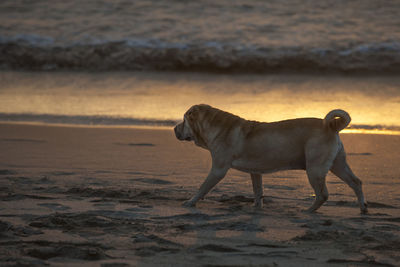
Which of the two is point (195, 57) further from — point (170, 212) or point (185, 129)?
point (170, 212)

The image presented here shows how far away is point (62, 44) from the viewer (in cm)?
1930

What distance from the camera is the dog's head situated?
596 centimetres

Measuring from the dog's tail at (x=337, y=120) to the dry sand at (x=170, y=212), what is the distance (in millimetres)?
805

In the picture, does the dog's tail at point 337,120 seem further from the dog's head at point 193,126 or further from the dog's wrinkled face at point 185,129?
the dog's wrinkled face at point 185,129

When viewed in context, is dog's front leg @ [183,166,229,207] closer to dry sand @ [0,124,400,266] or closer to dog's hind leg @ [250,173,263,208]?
dry sand @ [0,124,400,266]

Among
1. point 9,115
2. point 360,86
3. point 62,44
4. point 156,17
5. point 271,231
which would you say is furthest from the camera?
point 156,17

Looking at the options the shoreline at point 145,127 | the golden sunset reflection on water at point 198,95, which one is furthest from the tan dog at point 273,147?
the golden sunset reflection on water at point 198,95

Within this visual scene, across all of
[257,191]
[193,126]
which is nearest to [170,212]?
[257,191]

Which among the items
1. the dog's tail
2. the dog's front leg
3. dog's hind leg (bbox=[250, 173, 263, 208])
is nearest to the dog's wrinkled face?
the dog's front leg

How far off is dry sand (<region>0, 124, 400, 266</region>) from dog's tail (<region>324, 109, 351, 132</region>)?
80cm

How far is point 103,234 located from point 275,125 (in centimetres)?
219

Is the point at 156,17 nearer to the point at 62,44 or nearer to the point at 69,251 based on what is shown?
the point at 62,44

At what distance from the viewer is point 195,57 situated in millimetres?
17844

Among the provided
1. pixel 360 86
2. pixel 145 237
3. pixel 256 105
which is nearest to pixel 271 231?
pixel 145 237
